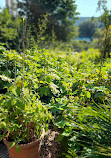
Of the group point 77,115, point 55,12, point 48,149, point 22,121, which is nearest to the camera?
point 22,121

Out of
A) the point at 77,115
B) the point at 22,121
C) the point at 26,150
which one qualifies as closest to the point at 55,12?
the point at 77,115

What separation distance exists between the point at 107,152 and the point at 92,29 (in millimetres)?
46777

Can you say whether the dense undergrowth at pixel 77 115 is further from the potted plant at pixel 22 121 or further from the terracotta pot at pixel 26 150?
the terracotta pot at pixel 26 150

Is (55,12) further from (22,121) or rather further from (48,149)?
(22,121)

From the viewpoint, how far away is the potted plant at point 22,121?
141 cm

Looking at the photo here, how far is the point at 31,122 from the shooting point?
5.03ft

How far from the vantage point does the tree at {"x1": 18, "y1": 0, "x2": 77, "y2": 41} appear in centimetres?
1306

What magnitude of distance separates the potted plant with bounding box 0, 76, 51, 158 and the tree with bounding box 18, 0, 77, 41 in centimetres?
1201

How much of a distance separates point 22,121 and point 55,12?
13421mm

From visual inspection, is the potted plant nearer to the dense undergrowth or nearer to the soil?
the dense undergrowth

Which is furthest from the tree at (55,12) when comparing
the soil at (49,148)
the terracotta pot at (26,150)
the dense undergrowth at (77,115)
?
the terracotta pot at (26,150)

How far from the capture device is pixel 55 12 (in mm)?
13508

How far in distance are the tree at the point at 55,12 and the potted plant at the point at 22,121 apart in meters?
12.0

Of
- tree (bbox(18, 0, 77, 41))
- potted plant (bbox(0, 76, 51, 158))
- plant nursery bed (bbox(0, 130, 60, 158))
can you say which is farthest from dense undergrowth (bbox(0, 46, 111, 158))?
tree (bbox(18, 0, 77, 41))
